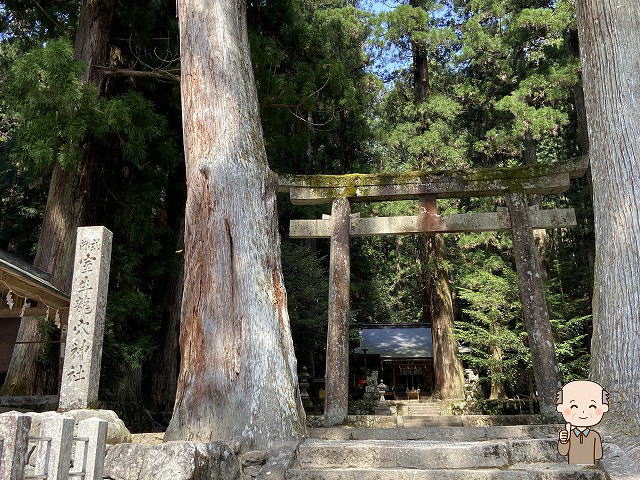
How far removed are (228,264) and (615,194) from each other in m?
3.37

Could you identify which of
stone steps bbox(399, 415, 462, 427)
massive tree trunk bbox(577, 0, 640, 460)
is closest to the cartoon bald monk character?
massive tree trunk bbox(577, 0, 640, 460)

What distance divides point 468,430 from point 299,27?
318 inches

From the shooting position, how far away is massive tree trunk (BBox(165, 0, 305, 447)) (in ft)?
14.5

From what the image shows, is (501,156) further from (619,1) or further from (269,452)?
(269,452)

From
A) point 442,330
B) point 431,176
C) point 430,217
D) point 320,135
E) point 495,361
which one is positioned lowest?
point 495,361

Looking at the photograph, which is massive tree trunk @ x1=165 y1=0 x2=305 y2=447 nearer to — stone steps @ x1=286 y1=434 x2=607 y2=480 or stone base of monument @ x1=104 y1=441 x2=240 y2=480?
stone steps @ x1=286 y1=434 x2=607 y2=480

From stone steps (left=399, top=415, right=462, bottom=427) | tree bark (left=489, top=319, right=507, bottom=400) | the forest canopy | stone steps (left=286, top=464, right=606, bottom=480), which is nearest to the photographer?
stone steps (left=286, top=464, right=606, bottom=480)

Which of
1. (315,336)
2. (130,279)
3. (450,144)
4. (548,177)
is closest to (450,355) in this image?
(315,336)

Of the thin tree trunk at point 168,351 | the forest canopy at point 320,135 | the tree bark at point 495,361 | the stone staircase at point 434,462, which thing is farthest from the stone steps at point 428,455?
the tree bark at point 495,361

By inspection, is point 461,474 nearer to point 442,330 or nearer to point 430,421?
point 430,421

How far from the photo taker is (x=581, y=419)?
3.45m

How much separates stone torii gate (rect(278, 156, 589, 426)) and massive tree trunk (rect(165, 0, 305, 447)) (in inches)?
71.1

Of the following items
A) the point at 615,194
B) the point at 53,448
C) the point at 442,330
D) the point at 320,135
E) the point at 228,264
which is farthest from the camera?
the point at 320,135

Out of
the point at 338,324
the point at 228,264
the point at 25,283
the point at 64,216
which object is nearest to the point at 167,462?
the point at 228,264
